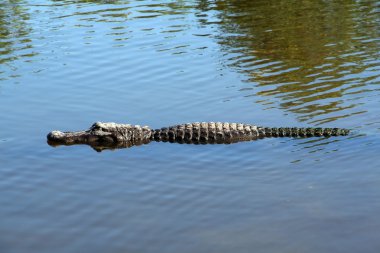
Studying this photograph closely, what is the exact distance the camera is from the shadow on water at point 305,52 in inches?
624

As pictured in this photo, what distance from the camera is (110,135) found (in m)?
14.4

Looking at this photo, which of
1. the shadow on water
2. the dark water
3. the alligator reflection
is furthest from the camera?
the shadow on water

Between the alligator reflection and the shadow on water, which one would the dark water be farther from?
the alligator reflection

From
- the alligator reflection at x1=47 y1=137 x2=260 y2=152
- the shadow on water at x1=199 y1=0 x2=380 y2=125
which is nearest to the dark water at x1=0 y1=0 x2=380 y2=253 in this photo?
the shadow on water at x1=199 y1=0 x2=380 y2=125

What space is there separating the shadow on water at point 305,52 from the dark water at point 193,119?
0.06m

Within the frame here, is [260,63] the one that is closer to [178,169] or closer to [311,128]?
[311,128]

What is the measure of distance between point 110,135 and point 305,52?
7.44 metres

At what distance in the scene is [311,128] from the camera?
13930 mm

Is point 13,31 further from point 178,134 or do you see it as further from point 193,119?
point 178,134

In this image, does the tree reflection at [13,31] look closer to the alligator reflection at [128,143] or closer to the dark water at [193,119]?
the dark water at [193,119]

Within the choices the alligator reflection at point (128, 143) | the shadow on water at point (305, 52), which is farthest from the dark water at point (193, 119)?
the alligator reflection at point (128, 143)

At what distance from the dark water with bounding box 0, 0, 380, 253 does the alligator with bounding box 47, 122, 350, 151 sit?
227mm

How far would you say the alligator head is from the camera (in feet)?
46.6

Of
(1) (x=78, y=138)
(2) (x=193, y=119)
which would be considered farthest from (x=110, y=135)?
(2) (x=193, y=119)
